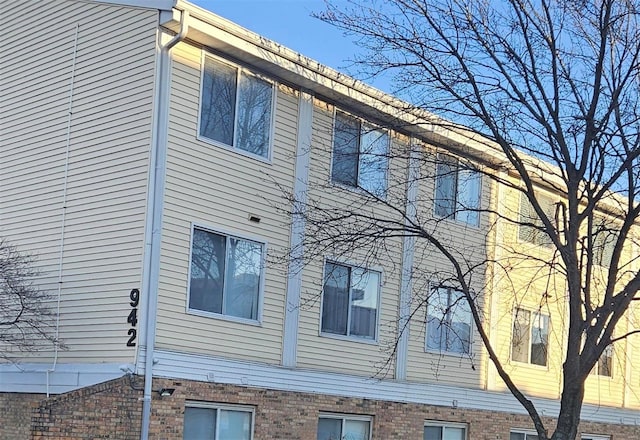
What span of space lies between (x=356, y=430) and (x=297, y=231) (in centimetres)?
398

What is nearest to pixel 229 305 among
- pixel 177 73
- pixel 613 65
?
pixel 177 73

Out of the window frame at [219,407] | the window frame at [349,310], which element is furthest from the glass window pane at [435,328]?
the window frame at [219,407]

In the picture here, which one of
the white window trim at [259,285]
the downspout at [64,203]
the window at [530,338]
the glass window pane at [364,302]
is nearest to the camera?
the white window trim at [259,285]

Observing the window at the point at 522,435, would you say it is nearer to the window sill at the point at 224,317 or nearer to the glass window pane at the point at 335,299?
the glass window pane at the point at 335,299

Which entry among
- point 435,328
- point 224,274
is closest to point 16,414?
point 224,274

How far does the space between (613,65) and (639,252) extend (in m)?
14.1

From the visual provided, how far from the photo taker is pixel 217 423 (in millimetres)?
13898

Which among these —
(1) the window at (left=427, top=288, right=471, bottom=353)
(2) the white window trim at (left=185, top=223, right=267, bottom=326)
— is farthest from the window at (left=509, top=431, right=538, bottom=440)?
(2) the white window trim at (left=185, top=223, right=267, bottom=326)

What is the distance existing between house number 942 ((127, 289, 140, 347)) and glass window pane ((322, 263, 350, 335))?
4165mm

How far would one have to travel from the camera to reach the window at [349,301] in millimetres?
16312

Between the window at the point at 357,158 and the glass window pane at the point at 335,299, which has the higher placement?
the window at the point at 357,158

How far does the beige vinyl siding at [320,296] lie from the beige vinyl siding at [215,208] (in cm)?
61

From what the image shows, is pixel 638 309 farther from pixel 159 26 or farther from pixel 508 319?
pixel 159 26

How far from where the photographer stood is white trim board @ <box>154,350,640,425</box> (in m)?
A: 13.4
